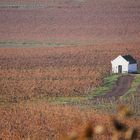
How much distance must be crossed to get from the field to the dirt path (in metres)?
0.40

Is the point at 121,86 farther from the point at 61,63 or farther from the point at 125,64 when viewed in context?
the point at 61,63

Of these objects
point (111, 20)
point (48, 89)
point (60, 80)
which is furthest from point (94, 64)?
point (111, 20)

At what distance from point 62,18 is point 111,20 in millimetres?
9134

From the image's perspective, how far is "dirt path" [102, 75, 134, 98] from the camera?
32.6 m

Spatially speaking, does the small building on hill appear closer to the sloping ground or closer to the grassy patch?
the grassy patch

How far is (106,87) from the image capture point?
35719mm

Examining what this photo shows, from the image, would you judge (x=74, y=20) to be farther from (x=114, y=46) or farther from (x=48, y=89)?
(x=48, y=89)

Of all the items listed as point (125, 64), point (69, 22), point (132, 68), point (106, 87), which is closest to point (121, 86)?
point (106, 87)

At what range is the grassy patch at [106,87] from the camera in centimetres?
3388

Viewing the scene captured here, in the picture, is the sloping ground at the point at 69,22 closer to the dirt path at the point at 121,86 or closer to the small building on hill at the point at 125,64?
the small building on hill at the point at 125,64

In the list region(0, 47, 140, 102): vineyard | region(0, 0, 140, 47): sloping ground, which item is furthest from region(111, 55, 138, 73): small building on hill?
region(0, 0, 140, 47): sloping ground

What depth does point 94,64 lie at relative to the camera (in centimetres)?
5350

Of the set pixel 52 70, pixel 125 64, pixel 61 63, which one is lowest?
pixel 125 64

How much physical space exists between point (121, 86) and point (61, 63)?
65.2 ft
